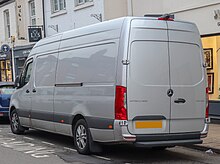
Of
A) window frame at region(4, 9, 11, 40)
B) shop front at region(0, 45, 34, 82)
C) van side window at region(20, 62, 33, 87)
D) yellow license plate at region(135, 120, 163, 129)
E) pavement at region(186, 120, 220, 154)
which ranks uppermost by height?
window frame at region(4, 9, 11, 40)

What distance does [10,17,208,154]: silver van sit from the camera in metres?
7.95

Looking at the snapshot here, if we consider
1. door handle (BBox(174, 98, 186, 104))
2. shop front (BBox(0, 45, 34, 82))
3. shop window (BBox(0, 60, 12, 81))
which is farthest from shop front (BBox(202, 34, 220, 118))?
shop window (BBox(0, 60, 12, 81))

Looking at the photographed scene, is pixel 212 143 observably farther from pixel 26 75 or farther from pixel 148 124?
pixel 26 75

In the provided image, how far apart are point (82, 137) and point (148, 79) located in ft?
6.60

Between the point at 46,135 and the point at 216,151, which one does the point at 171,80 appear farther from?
the point at 46,135

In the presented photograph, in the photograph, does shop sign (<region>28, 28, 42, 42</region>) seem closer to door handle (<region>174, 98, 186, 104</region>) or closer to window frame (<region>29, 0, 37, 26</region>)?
window frame (<region>29, 0, 37, 26</region>)

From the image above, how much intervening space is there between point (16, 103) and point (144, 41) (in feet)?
18.6

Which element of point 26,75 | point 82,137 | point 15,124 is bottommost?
point 15,124

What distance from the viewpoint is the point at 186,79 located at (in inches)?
331

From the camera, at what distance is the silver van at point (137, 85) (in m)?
7.95

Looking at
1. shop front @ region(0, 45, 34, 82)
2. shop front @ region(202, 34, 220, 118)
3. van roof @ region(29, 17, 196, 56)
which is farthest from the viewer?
shop front @ region(0, 45, 34, 82)

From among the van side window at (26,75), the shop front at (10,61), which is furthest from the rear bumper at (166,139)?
the shop front at (10,61)

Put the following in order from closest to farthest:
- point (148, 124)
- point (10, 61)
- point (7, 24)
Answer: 1. point (148, 124)
2. point (10, 61)
3. point (7, 24)

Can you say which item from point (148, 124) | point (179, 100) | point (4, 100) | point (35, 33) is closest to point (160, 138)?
point (148, 124)
